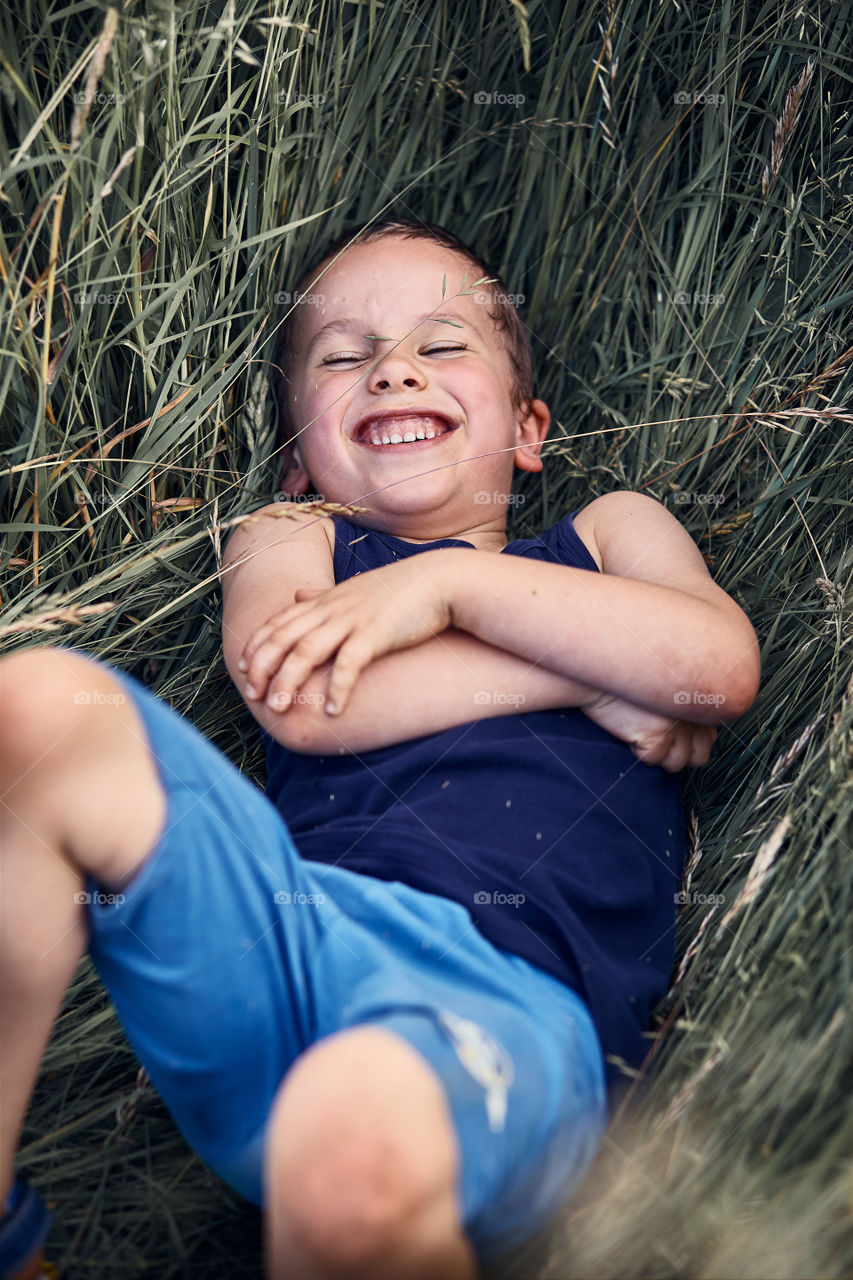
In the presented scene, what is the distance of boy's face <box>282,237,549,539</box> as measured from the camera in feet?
4.39

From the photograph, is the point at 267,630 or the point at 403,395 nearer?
the point at 267,630

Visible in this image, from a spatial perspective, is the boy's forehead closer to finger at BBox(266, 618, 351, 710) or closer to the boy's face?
the boy's face

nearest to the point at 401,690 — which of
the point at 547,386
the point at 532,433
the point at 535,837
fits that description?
the point at 535,837

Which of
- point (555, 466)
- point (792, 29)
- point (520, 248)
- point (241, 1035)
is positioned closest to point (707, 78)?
point (792, 29)

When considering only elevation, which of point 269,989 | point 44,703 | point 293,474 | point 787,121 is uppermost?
point 787,121

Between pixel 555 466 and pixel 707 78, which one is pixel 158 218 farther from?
pixel 707 78

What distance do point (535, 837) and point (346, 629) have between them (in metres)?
0.29

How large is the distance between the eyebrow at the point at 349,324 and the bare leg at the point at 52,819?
2.41 feet

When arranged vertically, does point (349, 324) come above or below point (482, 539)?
above

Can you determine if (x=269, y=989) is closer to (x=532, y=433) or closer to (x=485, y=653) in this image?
(x=485, y=653)

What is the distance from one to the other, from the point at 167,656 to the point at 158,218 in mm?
569

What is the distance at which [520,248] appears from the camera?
69.6 inches

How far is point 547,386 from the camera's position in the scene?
177 cm

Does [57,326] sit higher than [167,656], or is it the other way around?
[57,326]
